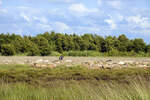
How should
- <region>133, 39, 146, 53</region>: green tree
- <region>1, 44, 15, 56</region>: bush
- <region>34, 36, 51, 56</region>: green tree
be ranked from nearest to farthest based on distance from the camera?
<region>133, 39, 146, 53</region>: green tree → <region>34, 36, 51, 56</region>: green tree → <region>1, 44, 15, 56</region>: bush

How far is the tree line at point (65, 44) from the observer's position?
1078 inches

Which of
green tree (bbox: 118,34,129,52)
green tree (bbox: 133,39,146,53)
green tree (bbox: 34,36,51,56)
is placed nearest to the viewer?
green tree (bbox: 133,39,146,53)

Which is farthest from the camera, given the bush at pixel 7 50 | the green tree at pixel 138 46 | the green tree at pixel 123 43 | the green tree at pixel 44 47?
the green tree at pixel 123 43

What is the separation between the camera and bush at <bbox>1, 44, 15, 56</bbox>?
2752 cm

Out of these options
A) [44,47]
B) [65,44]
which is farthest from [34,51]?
[65,44]

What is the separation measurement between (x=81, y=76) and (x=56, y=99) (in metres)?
5.82

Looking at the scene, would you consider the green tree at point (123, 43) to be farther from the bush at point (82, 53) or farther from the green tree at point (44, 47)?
the green tree at point (44, 47)

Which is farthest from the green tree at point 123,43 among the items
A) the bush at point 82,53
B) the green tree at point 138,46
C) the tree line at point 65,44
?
the bush at point 82,53

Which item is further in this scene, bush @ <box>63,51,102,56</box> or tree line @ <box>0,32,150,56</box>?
tree line @ <box>0,32,150,56</box>

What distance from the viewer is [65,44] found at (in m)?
29.0

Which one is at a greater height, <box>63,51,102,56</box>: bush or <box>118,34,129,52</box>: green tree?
<box>118,34,129,52</box>: green tree

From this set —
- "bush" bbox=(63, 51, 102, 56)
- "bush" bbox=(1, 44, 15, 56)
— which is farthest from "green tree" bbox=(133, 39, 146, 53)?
"bush" bbox=(1, 44, 15, 56)

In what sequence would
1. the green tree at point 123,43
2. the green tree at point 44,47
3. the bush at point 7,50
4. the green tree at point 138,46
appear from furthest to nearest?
1. the green tree at point 123,43
2. the bush at point 7,50
3. the green tree at point 44,47
4. the green tree at point 138,46

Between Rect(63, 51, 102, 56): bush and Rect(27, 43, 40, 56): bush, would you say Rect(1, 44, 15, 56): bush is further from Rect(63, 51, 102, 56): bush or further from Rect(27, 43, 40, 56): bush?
Rect(63, 51, 102, 56): bush
